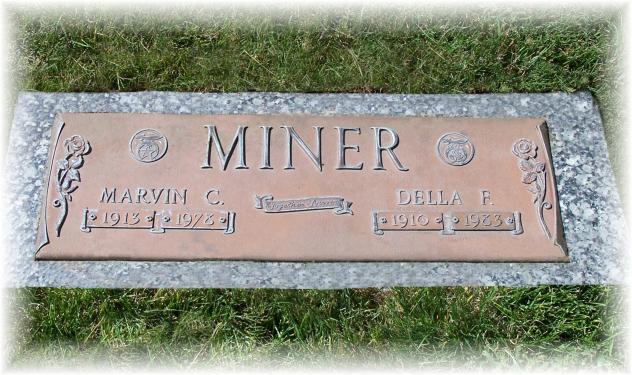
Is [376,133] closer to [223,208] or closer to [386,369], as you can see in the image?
[223,208]

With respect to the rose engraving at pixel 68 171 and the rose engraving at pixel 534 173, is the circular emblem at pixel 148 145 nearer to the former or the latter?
the rose engraving at pixel 68 171

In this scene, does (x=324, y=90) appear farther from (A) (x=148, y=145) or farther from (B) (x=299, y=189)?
(A) (x=148, y=145)

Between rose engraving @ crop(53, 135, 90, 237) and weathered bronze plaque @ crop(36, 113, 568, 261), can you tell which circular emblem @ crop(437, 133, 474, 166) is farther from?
rose engraving @ crop(53, 135, 90, 237)

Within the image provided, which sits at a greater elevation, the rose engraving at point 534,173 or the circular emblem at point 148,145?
the circular emblem at point 148,145

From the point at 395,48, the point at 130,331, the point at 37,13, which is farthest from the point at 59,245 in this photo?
the point at 395,48

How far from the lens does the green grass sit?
2711 mm

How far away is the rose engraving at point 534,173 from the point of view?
288cm

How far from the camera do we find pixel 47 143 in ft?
10.0

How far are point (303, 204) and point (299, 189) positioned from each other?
0.08m

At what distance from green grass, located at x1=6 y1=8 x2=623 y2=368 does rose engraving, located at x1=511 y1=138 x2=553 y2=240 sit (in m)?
0.38

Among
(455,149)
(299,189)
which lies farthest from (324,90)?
(455,149)

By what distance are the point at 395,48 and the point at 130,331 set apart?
207cm

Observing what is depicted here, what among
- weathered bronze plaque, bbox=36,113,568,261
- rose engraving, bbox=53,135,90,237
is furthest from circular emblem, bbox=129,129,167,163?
rose engraving, bbox=53,135,90,237

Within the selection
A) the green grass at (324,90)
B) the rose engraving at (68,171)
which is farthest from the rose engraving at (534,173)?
the rose engraving at (68,171)
